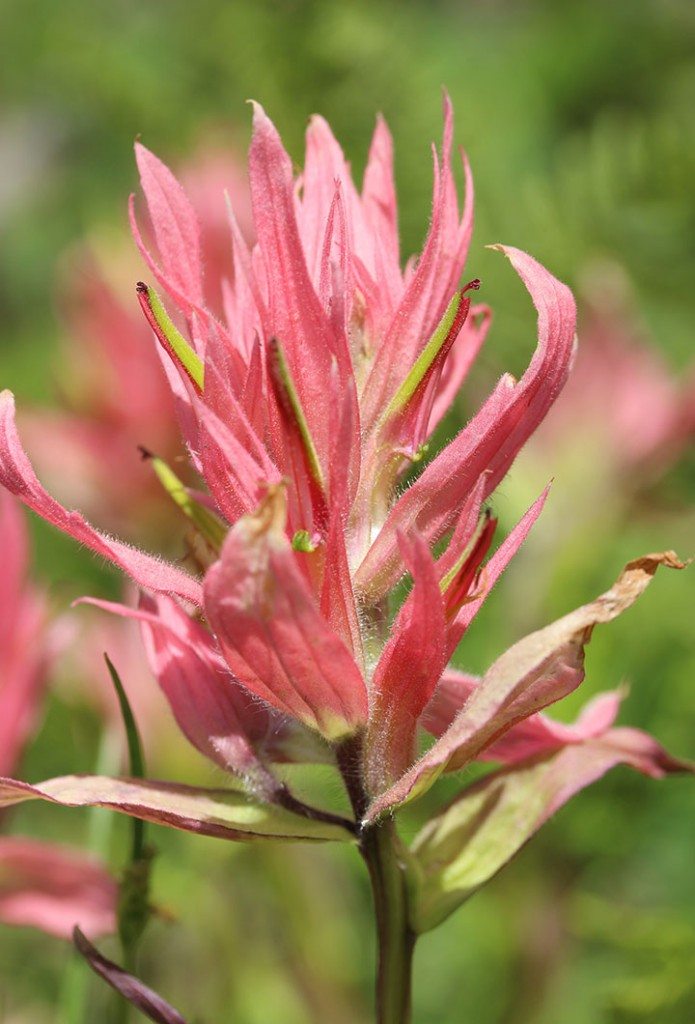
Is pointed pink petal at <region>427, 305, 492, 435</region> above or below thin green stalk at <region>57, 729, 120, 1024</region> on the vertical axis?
above

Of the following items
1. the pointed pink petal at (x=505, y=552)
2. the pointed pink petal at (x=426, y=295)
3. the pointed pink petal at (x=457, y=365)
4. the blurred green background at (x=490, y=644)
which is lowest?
the blurred green background at (x=490, y=644)

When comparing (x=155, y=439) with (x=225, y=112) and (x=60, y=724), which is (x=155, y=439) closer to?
(x=60, y=724)

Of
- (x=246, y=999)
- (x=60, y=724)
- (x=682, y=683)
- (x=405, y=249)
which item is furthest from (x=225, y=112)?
(x=246, y=999)

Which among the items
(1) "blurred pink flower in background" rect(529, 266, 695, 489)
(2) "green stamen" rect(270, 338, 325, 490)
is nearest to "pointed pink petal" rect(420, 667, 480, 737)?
(2) "green stamen" rect(270, 338, 325, 490)

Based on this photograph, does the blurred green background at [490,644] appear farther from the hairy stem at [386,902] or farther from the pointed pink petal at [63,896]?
the hairy stem at [386,902]

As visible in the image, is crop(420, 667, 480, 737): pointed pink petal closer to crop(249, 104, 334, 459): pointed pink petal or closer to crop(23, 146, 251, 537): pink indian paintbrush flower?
crop(249, 104, 334, 459): pointed pink petal

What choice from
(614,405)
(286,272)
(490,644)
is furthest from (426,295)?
(614,405)

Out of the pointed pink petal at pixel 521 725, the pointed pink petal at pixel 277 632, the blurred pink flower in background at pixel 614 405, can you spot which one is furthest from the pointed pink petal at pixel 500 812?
the blurred pink flower in background at pixel 614 405
